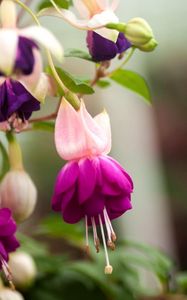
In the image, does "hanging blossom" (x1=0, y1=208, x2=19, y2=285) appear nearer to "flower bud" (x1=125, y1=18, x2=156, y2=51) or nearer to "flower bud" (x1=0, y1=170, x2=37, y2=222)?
"flower bud" (x1=0, y1=170, x2=37, y2=222)

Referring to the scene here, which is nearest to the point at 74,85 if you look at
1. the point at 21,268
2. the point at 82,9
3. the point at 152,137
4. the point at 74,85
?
the point at 74,85

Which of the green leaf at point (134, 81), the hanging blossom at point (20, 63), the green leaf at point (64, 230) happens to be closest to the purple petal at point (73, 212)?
the hanging blossom at point (20, 63)

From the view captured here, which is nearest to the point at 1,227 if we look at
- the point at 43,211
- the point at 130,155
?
the point at 43,211

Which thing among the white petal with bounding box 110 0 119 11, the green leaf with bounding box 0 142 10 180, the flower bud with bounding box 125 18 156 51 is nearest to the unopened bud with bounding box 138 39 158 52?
the flower bud with bounding box 125 18 156 51

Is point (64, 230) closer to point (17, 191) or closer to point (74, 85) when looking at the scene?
point (17, 191)

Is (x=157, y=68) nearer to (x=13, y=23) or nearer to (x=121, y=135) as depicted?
(x=121, y=135)

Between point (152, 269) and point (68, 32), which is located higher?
point (152, 269)
